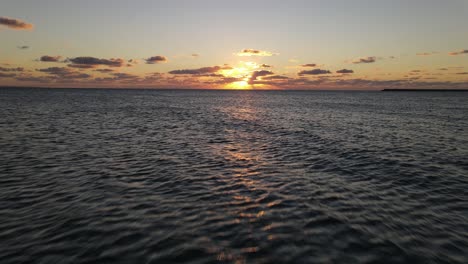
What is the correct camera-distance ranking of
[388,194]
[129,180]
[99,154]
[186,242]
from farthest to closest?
1. [99,154]
2. [129,180]
3. [388,194]
4. [186,242]

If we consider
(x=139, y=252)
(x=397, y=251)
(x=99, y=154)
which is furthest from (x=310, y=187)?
(x=99, y=154)

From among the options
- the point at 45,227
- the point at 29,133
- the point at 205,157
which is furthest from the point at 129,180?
the point at 29,133

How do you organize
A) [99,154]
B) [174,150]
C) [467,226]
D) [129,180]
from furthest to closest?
[174,150] < [99,154] < [129,180] < [467,226]

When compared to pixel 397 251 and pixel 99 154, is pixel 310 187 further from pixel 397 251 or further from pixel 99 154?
pixel 99 154

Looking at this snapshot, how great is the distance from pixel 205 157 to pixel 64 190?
11040mm

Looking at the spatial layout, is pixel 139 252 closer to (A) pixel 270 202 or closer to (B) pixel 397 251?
(A) pixel 270 202

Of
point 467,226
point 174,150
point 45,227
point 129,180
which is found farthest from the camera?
point 174,150

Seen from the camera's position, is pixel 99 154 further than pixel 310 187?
Yes

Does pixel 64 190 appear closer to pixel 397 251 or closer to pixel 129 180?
pixel 129 180

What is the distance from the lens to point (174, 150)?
86.0 feet

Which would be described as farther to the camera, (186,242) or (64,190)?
(64,190)

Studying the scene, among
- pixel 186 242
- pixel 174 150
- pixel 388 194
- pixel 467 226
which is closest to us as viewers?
pixel 186 242

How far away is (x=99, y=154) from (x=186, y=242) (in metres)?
16.8

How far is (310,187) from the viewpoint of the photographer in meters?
16.4
